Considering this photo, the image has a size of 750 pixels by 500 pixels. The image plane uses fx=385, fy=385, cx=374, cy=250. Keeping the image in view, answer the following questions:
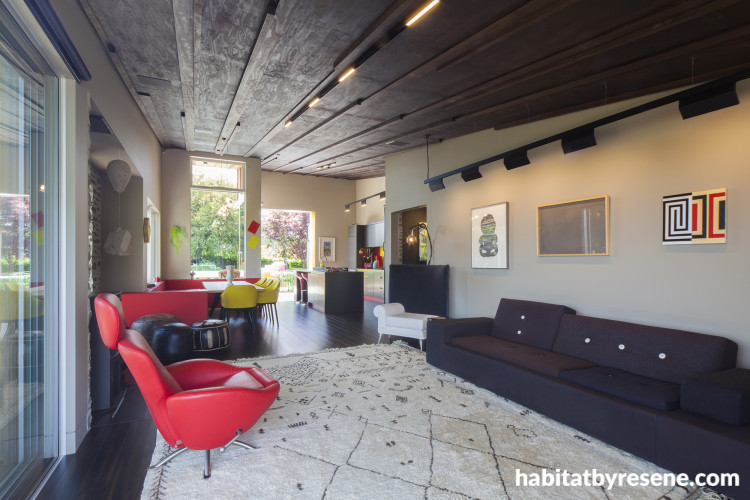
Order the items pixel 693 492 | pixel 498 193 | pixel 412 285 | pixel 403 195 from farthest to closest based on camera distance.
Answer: pixel 403 195 → pixel 412 285 → pixel 498 193 → pixel 693 492

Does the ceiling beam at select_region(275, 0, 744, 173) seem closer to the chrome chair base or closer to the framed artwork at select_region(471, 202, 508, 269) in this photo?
the framed artwork at select_region(471, 202, 508, 269)

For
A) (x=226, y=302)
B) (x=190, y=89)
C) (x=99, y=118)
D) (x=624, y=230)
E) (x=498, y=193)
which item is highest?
(x=190, y=89)

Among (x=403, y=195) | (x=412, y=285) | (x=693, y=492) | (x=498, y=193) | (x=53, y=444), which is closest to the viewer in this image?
(x=693, y=492)

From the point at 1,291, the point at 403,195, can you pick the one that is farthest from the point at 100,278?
the point at 403,195

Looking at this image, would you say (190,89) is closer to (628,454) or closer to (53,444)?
(53,444)

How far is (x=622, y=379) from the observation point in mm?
2914

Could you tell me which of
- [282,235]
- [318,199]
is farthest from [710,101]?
[282,235]

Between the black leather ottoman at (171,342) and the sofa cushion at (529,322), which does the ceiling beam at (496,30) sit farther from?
the black leather ottoman at (171,342)

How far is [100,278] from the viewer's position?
18.3 feet

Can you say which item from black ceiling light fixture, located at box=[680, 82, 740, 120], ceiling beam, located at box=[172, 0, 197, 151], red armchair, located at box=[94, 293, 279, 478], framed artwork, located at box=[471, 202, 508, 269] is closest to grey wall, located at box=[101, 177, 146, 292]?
ceiling beam, located at box=[172, 0, 197, 151]

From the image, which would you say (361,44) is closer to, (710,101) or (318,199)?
(710,101)

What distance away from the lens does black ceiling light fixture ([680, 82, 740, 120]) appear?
292 cm

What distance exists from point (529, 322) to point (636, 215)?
1.49 m

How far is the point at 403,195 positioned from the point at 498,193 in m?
2.55
